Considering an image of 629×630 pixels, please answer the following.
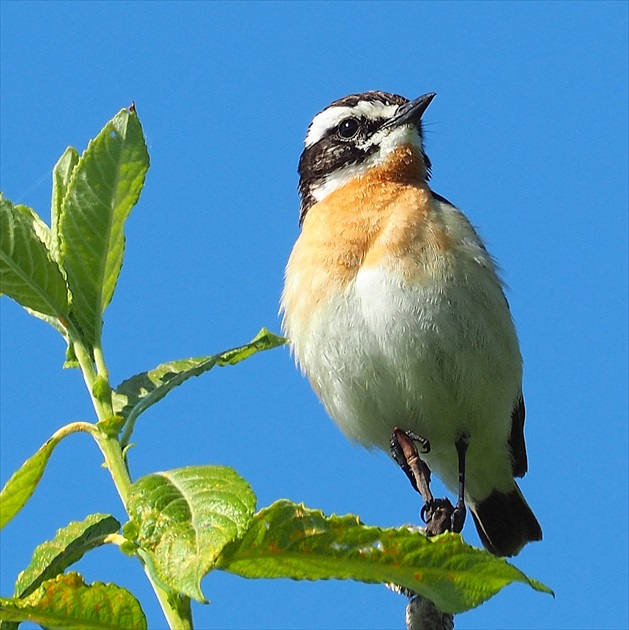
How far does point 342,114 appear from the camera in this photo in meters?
Result: 8.52

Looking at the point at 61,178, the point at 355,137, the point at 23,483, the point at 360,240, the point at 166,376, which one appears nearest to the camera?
the point at 23,483

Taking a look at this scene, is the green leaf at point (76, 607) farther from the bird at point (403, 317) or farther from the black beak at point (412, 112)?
the black beak at point (412, 112)

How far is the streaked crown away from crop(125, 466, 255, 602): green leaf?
562 centimetres

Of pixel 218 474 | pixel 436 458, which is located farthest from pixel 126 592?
pixel 436 458

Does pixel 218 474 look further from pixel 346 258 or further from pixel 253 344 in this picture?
pixel 346 258

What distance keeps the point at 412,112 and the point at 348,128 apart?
1.91 ft

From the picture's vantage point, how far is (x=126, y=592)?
2.41 meters

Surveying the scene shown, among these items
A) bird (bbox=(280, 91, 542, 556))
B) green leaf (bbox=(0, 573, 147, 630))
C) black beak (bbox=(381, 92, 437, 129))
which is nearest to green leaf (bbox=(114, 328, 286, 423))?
green leaf (bbox=(0, 573, 147, 630))

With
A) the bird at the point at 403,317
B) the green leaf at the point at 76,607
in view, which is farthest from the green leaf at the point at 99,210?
the bird at the point at 403,317

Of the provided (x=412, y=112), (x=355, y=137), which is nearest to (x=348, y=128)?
(x=355, y=137)

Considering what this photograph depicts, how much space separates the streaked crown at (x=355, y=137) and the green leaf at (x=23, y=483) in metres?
5.37

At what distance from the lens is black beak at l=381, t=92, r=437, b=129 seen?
26.8ft

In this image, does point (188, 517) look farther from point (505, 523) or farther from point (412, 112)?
point (505, 523)

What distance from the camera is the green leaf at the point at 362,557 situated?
101 inches
